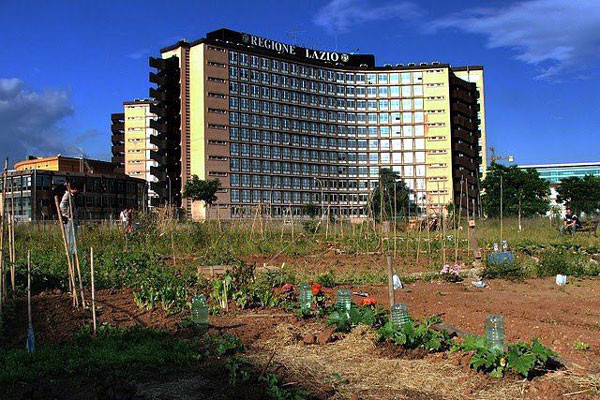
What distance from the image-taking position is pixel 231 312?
6473 mm

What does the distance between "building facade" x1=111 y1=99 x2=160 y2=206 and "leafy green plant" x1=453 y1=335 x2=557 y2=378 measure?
285 ft

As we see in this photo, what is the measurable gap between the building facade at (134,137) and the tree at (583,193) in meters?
→ 57.0

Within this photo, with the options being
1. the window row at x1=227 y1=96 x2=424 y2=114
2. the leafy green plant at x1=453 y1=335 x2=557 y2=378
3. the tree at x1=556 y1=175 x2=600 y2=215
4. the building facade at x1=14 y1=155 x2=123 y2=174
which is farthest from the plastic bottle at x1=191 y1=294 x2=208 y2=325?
the building facade at x1=14 y1=155 x2=123 y2=174

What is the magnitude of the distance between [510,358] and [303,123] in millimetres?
77816

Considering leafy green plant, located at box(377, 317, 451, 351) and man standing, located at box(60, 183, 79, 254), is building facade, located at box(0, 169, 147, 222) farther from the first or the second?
leafy green plant, located at box(377, 317, 451, 351)

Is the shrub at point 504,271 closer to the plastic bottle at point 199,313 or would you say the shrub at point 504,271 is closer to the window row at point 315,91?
the plastic bottle at point 199,313

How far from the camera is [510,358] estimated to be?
3.93 m

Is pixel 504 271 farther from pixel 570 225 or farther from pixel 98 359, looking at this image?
pixel 570 225

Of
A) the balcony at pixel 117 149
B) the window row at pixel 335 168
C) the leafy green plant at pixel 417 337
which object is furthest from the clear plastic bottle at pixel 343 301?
the balcony at pixel 117 149

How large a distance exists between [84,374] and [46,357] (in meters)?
0.61

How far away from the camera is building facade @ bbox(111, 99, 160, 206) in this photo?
88.4 m

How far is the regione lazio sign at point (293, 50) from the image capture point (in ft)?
249

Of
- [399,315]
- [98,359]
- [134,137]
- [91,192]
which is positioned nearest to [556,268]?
[399,315]

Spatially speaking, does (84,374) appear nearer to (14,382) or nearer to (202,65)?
(14,382)
